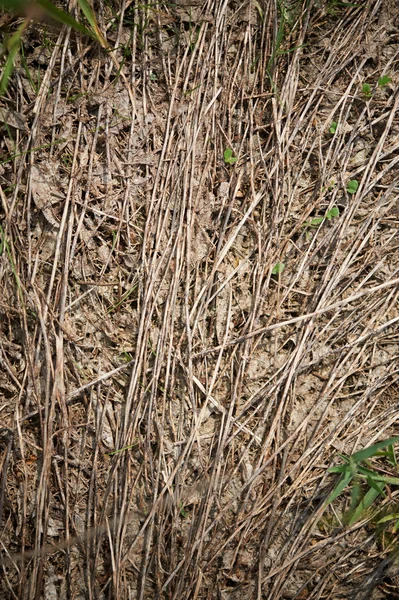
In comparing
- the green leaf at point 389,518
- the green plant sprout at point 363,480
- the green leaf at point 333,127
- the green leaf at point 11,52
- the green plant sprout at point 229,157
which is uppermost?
the green leaf at point 11,52

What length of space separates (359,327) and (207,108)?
3.26 feet

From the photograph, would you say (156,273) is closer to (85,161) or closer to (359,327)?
(85,161)

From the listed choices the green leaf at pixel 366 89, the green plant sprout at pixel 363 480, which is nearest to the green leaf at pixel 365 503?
the green plant sprout at pixel 363 480

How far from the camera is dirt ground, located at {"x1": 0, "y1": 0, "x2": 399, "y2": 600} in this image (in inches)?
73.4

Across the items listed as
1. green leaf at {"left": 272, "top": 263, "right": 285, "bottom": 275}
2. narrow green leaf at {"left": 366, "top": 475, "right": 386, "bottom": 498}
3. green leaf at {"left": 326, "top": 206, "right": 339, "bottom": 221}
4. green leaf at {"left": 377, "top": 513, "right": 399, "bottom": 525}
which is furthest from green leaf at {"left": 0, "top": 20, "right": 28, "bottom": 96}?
green leaf at {"left": 377, "top": 513, "right": 399, "bottom": 525}

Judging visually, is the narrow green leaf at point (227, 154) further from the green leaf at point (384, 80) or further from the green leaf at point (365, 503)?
the green leaf at point (365, 503)

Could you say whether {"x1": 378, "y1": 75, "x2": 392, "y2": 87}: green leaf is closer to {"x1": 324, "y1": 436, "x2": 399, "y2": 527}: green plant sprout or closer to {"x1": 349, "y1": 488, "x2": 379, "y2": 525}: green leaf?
{"x1": 324, "y1": 436, "x2": 399, "y2": 527}: green plant sprout

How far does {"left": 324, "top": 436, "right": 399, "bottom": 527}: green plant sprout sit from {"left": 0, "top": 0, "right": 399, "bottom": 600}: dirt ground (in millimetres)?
56

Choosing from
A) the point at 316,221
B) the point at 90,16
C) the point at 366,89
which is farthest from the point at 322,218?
the point at 90,16

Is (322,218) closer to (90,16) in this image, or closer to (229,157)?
(229,157)

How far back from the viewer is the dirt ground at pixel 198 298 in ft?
6.11

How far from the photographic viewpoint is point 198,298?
6.28ft

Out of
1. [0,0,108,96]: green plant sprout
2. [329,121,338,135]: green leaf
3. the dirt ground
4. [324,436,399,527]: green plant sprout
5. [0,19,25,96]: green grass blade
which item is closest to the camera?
[0,0,108,96]: green plant sprout

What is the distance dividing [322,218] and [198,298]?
0.56 m
